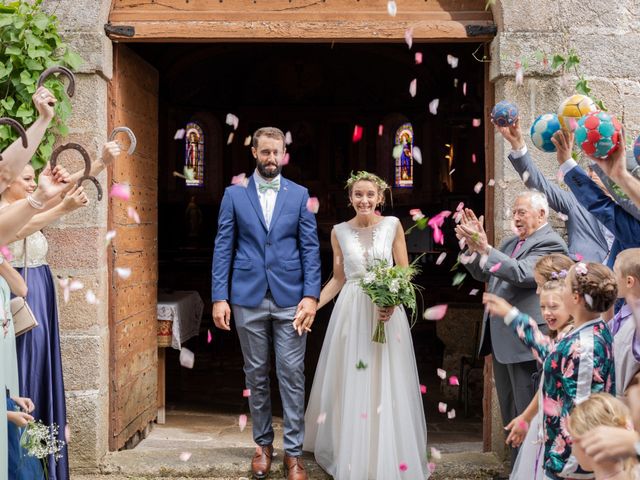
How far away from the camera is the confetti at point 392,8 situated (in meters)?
5.09

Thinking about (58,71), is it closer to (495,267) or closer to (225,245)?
(225,245)

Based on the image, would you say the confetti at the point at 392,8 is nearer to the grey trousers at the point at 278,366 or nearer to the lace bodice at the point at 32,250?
the grey trousers at the point at 278,366

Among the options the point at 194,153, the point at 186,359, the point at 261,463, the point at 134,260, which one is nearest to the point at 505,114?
the point at 261,463

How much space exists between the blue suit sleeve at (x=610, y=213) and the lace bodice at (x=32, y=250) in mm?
2930

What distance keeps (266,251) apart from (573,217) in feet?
6.01

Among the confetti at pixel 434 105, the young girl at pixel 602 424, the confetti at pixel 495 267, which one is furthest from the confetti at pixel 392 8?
the confetti at pixel 434 105

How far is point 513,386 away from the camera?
14.1 feet

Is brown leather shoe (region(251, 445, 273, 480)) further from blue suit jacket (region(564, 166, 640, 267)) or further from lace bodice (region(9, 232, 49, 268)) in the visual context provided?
blue suit jacket (region(564, 166, 640, 267))

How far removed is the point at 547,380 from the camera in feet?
10.1

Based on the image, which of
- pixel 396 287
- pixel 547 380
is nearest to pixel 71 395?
pixel 396 287

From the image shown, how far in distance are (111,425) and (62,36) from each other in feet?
8.37

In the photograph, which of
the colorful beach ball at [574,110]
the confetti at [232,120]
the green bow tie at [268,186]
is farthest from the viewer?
the confetti at [232,120]

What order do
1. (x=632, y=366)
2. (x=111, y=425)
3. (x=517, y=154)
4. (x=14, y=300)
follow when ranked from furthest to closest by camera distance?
(x=111, y=425), (x=517, y=154), (x=14, y=300), (x=632, y=366)

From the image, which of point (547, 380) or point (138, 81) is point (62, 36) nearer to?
point (138, 81)
